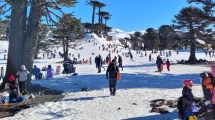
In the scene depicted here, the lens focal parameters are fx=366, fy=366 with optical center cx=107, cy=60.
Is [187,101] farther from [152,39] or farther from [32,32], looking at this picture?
[152,39]

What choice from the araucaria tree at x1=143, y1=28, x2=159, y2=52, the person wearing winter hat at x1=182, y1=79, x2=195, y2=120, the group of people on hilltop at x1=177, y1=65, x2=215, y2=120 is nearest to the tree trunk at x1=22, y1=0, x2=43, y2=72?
the group of people on hilltop at x1=177, y1=65, x2=215, y2=120

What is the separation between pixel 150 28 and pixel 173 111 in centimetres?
9399

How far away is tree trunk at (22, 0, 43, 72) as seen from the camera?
62.1ft

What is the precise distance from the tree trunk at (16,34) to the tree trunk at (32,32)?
359mm

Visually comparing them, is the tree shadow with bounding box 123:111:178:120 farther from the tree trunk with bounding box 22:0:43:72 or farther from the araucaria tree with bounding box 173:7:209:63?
the araucaria tree with bounding box 173:7:209:63

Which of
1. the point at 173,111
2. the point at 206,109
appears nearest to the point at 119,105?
the point at 173,111

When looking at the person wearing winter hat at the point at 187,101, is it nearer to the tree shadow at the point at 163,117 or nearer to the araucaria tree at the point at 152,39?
the tree shadow at the point at 163,117

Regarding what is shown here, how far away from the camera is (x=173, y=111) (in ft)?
40.0

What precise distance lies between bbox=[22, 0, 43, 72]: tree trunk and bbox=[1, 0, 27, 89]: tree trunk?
359mm

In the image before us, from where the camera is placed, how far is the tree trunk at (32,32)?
18.9 metres

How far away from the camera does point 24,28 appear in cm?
1955

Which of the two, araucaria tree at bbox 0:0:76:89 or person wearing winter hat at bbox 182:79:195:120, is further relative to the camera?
araucaria tree at bbox 0:0:76:89

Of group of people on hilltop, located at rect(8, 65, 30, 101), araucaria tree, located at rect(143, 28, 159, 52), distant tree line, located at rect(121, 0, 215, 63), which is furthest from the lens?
araucaria tree, located at rect(143, 28, 159, 52)

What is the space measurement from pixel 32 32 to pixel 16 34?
86cm
